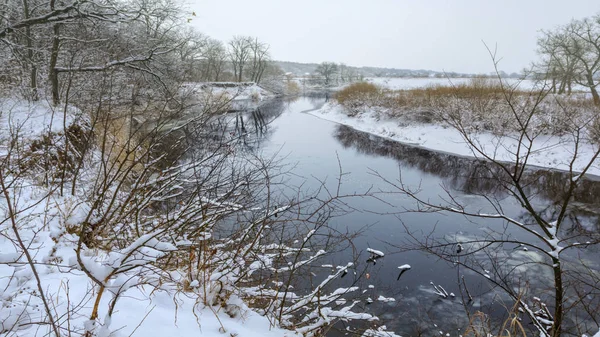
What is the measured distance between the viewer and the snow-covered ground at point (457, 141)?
39.7 feet

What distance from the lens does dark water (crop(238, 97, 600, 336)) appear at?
15.6 ft

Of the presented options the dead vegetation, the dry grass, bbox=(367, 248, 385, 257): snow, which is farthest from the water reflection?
the dry grass

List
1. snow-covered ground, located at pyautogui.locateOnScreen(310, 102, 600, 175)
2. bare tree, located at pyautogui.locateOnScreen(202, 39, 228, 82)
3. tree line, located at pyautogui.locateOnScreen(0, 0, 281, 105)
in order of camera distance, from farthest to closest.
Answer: snow-covered ground, located at pyautogui.locateOnScreen(310, 102, 600, 175)
bare tree, located at pyautogui.locateOnScreen(202, 39, 228, 82)
tree line, located at pyautogui.locateOnScreen(0, 0, 281, 105)

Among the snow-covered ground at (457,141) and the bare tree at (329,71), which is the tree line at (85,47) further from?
the bare tree at (329,71)

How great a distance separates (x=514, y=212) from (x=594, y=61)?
1640 cm

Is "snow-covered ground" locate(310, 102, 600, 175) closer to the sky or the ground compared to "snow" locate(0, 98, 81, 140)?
closer to the ground

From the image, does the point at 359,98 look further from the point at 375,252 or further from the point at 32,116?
the point at 32,116

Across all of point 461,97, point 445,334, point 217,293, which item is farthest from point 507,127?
point 217,293

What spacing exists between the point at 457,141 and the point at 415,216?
8941 mm

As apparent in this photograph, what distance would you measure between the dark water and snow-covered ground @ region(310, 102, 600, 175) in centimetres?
99

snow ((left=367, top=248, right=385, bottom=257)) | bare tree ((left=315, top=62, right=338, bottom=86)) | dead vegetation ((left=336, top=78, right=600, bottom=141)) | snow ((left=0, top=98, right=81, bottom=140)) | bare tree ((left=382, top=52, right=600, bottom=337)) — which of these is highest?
bare tree ((left=315, top=62, right=338, bottom=86))

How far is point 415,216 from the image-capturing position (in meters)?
7.67

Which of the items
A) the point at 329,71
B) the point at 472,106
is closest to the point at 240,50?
the point at 329,71

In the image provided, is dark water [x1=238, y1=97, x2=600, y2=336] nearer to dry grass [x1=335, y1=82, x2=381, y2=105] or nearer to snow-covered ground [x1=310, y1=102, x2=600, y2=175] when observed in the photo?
snow-covered ground [x1=310, y1=102, x2=600, y2=175]
